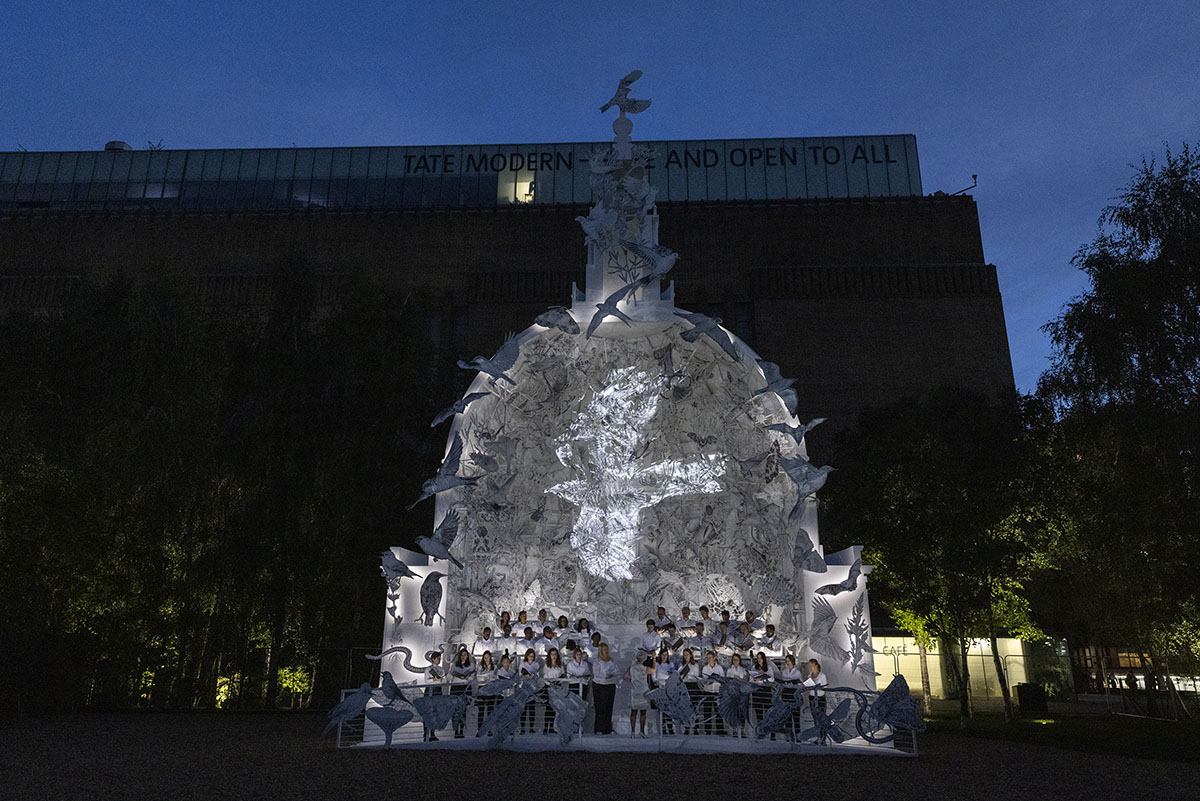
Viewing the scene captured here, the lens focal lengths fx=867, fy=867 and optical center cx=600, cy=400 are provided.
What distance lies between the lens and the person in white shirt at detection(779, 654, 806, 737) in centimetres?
1124

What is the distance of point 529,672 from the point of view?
11984 mm

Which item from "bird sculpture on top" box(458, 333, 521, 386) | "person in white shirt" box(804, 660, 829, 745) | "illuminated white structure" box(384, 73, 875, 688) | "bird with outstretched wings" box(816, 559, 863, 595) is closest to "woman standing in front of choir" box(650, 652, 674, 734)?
"person in white shirt" box(804, 660, 829, 745)

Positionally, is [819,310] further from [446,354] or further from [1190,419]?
[1190,419]

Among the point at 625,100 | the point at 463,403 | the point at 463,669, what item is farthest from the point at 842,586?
the point at 625,100

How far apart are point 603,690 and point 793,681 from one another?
257cm

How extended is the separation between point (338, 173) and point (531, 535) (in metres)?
26.1

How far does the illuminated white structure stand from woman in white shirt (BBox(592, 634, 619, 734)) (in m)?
2.23

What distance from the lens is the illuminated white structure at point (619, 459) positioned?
45.7ft

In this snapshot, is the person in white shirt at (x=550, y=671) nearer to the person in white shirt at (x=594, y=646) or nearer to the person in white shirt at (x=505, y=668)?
the person in white shirt at (x=505, y=668)

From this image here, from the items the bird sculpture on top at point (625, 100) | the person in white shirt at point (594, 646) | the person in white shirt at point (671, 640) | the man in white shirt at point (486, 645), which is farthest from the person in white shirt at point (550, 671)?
the bird sculpture on top at point (625, 100)

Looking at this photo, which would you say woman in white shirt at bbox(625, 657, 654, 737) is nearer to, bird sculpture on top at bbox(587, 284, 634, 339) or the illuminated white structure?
the illuminated white structure

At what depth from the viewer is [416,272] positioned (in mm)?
32625

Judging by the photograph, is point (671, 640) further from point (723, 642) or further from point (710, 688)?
point (710, 688)

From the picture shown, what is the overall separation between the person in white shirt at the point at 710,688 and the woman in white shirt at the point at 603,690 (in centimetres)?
126
